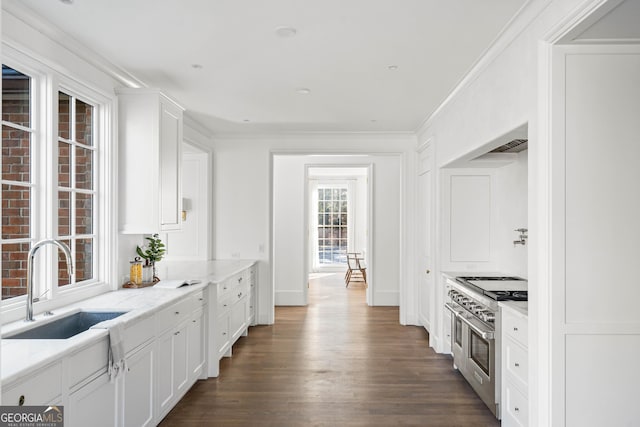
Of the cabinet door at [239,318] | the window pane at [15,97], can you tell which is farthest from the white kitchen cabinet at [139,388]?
the cabinet door at [239,318]

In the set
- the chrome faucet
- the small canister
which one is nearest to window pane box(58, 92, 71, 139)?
the chrome faucet

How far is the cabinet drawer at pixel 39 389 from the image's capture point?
1.58 meters

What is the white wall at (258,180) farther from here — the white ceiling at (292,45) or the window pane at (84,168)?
the window pane at (84,168)

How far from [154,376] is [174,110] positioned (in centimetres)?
224

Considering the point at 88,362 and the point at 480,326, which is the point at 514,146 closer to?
the point at 480,326

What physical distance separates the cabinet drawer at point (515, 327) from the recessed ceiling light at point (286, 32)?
2.30 meters

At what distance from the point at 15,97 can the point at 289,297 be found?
513 centimetres

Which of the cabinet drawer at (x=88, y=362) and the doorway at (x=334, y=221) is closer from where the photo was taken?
the cabinet drawer at (x=88, y=362)

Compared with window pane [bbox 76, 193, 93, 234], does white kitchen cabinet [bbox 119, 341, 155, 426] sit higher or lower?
lower

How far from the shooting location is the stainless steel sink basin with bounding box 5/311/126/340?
2295 millimetres

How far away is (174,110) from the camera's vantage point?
369cm

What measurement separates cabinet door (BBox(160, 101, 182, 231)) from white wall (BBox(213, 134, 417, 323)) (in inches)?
75.8

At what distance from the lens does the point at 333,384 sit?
143 inches

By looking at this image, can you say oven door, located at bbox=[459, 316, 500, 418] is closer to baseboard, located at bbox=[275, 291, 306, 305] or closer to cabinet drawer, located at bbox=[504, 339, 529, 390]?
cabinet drawer, located at bbox=[504, 339, 529, 390]
